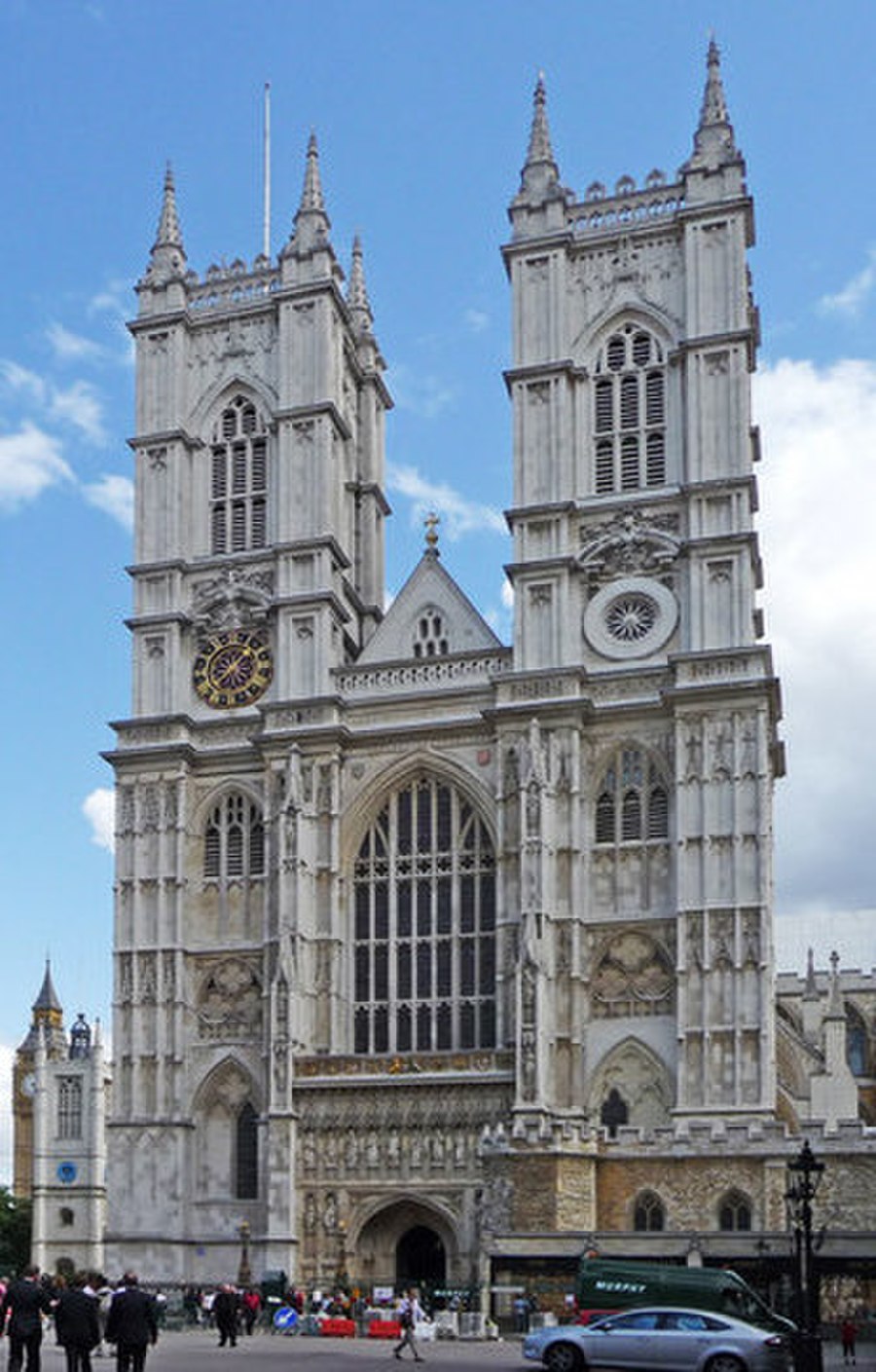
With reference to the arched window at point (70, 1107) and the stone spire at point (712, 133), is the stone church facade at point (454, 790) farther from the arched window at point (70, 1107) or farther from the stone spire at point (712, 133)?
the arched window at point (70, 1107)

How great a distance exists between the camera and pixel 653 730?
55594 mm

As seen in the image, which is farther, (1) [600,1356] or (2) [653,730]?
(2) [653,730]

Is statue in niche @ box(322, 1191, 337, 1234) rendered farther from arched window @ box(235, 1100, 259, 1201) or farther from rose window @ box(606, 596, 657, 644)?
rose window @ box(606, 596, 657, 644)

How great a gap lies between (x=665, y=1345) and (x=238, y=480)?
40.5 metres

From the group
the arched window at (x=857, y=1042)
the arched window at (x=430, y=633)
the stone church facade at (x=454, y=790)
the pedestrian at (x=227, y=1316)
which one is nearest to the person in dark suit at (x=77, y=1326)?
the pedestrian at (x=227, y=1316)

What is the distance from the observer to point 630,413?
58.8 m

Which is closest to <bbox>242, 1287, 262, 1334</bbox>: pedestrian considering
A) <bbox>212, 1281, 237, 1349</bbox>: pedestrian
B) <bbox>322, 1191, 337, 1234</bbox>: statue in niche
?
<bbox>212, 1281, 237, 1349</bbox>: pedestrian

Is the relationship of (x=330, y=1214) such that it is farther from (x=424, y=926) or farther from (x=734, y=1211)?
(x=734, y=1211)

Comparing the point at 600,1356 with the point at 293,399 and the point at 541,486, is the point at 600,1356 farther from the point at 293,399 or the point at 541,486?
the point at 293,399

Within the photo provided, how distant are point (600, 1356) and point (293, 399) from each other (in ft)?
130

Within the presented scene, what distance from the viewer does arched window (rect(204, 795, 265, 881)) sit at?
5900 cm

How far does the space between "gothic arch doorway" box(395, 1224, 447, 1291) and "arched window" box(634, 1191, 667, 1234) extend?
7.21 metres

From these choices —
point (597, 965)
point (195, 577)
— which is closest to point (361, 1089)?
point (597, 965)

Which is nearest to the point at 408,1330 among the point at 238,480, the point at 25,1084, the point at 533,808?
the point at 533,808
